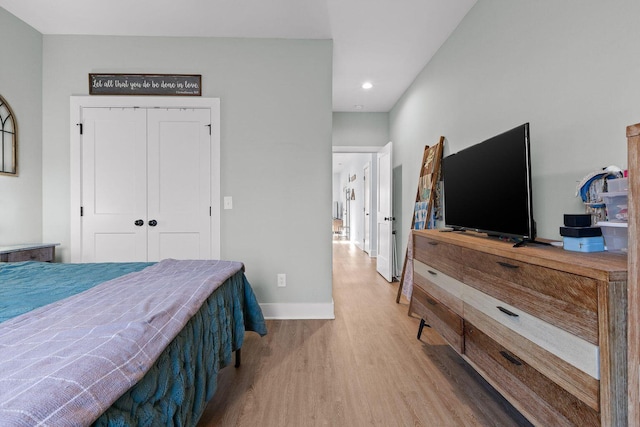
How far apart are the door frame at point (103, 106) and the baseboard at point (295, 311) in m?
1.07

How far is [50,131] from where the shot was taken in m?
2.79

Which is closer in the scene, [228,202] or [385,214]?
[228,202]

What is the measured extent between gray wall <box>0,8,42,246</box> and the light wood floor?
225 centimetres

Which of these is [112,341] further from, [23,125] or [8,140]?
[23,125]

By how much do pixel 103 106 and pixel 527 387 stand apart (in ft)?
12.1

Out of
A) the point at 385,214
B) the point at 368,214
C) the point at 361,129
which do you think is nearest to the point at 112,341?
the point at 385,214

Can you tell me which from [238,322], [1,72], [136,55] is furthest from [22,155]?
[238,322]

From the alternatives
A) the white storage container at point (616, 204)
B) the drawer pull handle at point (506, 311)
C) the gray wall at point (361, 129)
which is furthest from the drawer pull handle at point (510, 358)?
the gray wall at point (361, 129)

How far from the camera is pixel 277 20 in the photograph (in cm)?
257

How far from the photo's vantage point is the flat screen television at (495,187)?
144 centimetres

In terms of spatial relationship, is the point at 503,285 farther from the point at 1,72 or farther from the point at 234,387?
the point at 1,72

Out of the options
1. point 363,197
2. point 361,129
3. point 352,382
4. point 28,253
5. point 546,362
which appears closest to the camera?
point 546,362

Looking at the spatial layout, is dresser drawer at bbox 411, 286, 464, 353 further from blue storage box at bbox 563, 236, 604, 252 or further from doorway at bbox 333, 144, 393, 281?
doorway at bbox 333, 144, 393, 281

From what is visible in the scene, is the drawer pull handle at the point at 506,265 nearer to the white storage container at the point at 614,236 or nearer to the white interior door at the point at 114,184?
the white storage container at the point at 614,236
